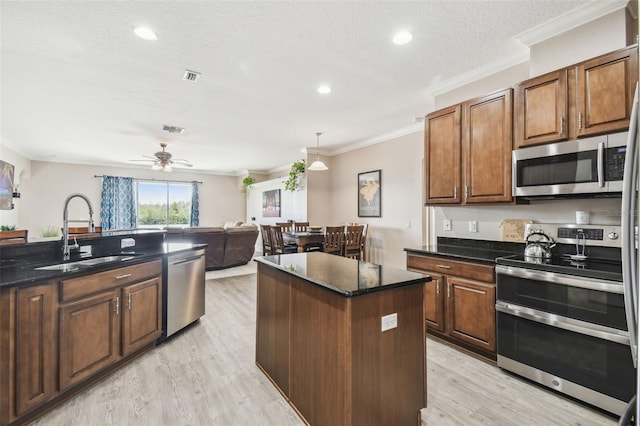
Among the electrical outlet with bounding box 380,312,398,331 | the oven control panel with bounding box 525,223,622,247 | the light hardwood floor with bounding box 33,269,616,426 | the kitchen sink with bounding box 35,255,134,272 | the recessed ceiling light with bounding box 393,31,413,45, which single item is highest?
the recessed ceiling light with bounding box 393,31,413,45

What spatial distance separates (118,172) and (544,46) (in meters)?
9.87

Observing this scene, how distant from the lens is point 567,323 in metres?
1.97

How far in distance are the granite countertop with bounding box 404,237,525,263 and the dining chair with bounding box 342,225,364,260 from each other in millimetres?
2055

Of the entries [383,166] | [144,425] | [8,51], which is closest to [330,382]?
[144,425]

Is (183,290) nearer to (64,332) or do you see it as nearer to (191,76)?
(64,332)

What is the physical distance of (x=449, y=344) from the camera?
2.87 meters

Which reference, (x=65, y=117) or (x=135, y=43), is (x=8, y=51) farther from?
(x=65, y=117)

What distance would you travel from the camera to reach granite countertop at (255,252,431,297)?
1.54 metres

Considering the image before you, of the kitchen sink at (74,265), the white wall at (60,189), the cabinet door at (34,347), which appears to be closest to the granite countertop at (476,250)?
the kitchen sink at (74,265)

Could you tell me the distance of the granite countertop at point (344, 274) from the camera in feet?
5.04

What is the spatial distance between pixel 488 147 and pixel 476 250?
3.33ft

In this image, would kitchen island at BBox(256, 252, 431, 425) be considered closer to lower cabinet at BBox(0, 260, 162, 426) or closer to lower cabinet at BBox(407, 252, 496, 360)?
lower cabinet at BBox(407, 252, 496, 360)

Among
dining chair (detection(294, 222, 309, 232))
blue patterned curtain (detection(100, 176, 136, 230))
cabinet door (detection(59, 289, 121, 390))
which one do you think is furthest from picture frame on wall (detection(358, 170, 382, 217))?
blue patterned curtain (detection(100, 176, 136, 230))

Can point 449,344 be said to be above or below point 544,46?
below
